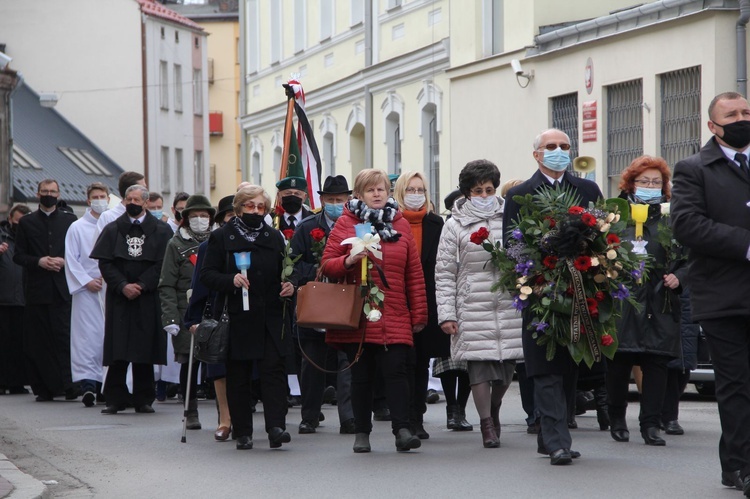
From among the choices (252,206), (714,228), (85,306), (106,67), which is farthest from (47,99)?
(714,228)

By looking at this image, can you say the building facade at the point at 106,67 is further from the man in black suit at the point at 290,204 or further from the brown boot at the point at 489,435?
the brown boot at the point at 489,435

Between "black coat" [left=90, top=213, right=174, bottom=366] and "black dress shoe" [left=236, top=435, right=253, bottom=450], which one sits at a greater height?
"black coat" [left=90, top=213, right=174, bottom=366]

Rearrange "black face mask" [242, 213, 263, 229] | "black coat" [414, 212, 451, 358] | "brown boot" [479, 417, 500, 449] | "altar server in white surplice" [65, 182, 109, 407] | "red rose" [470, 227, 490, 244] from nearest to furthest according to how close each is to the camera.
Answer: "red rose" [470, 227, 490, 244]
"brown boot" [479, 417, 500, 449]
"black face mask" [242, 213, 263, 229]
"black coat" [414, 212, 451, 358]
"altar server in white surplice" [65, 182, 109, 407]

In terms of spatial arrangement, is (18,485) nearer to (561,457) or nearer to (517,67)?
(561,457)

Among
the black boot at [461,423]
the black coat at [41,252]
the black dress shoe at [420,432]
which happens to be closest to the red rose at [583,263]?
the black dress shoe at [420,432]

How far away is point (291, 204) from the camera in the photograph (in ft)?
45.8

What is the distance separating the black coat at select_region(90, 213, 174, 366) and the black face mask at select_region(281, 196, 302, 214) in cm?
136

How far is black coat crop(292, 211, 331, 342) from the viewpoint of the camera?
12039 millimetres

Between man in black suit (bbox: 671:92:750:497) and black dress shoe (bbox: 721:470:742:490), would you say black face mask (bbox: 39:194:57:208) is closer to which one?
man in black suit (bbox: 671:92:750:497)

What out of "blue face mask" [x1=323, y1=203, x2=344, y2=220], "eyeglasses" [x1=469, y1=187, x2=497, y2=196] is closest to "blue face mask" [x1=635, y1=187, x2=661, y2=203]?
Result: "eyeglasses" [x1=469, y1=187, x2=497, y2=196]

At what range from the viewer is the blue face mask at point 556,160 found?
33.4ft

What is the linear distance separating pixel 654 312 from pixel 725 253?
277cm

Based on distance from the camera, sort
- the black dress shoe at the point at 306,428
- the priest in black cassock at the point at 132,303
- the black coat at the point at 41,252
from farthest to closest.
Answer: the black coat at the point at 41,252
the priest in black cassock at the point at 132,303
the black dress shoe at the point at 306,428

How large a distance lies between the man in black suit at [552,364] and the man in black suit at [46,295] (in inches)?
281
